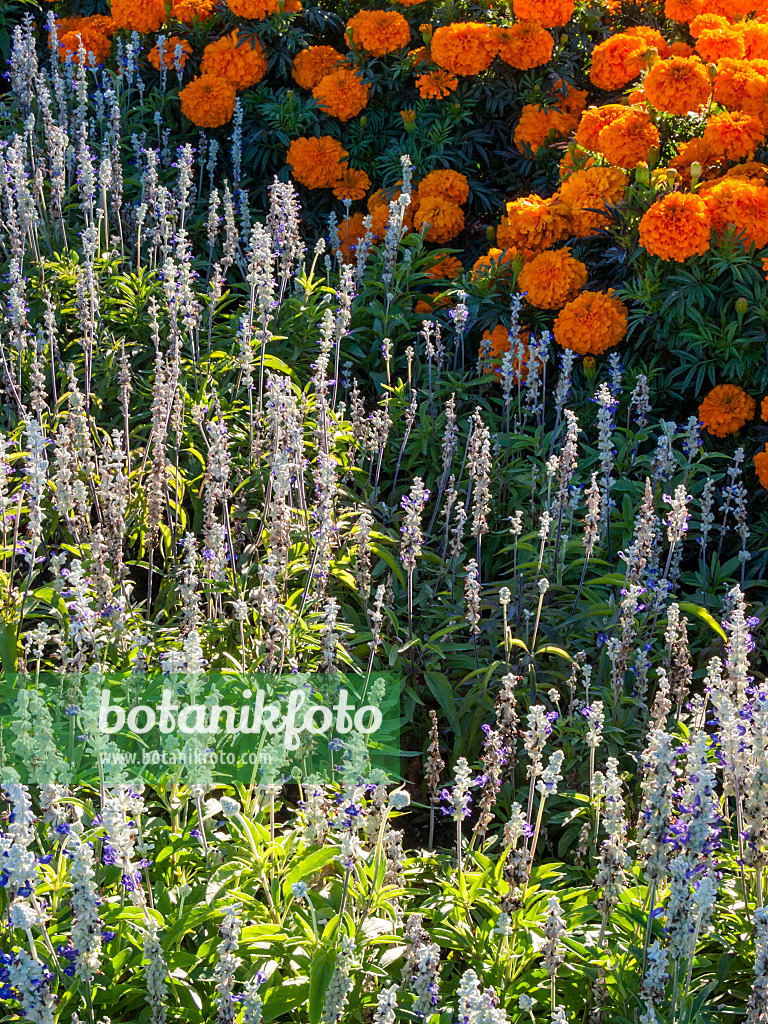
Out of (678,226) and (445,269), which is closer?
(678,226)

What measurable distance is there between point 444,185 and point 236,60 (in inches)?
64.0

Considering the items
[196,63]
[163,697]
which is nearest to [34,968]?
[163,697]

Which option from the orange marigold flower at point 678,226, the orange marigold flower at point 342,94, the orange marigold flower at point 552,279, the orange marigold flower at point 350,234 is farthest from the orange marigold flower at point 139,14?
the orange marigold flower at point 678,226

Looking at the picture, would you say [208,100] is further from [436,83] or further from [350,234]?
[436,83]

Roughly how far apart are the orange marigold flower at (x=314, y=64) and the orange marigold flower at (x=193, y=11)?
2.50ft

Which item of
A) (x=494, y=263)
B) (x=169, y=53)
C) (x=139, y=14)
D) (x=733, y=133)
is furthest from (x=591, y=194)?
(x=139, y=14)

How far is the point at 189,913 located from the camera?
7.97ft

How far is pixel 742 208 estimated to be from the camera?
463 centimetres

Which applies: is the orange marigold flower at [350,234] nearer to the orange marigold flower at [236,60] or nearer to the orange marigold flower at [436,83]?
the orange marigold flower at [436,83]

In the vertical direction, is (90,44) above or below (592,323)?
above

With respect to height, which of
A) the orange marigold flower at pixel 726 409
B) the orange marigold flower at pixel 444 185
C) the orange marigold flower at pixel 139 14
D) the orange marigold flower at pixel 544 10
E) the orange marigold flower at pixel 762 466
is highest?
the orange marigold flower at pixel 139 14

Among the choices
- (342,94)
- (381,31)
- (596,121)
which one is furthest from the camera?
(342,94)

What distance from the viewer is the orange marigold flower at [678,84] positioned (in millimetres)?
4984

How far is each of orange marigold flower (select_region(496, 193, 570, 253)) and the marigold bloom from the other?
1.91 feet
